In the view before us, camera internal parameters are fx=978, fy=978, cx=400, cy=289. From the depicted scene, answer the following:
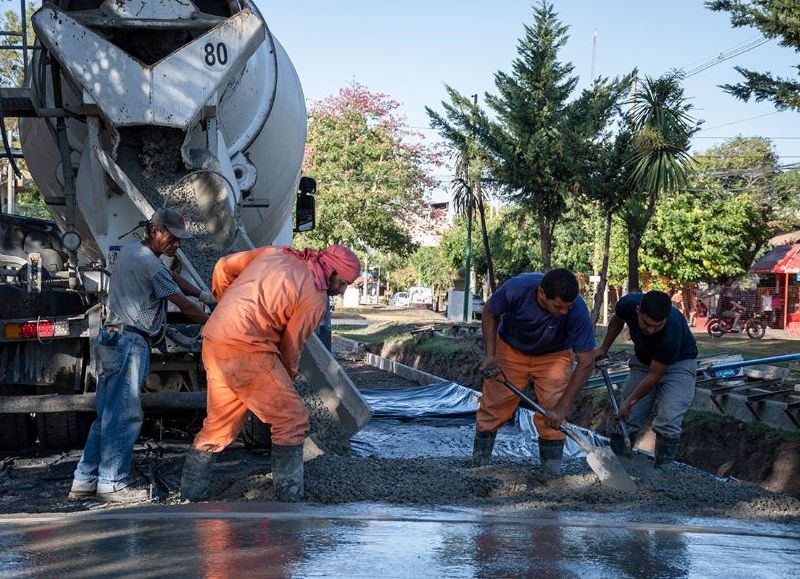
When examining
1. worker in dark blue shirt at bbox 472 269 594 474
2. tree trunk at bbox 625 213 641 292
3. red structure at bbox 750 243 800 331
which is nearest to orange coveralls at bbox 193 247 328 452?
worker in dark blue shirt at bbox 472 269 594 474

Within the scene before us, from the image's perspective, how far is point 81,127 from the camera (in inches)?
276

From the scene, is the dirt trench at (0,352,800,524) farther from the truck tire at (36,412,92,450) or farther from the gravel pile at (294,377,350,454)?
the gravel pile at (294,377,350,454)

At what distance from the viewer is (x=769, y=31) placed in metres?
14.4

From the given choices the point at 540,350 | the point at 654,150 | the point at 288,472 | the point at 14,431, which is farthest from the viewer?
the point at 654,150

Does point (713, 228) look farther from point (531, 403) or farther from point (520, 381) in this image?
point (531, 403)

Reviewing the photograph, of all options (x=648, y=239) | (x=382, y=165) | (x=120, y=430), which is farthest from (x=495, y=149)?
(x=648, y=239)

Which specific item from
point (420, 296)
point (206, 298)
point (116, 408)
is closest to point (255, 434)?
point (206, 298)

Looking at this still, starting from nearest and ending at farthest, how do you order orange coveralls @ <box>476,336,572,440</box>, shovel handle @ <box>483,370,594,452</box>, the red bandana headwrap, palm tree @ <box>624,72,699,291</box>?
1. the red bandana headwrap
2. shovel handle @ <box>483,370,594,452</box>
3. orange coveralls @ <box>476,336,572,440</box>
4. palm tree @ <box>624,72,699,291</box>

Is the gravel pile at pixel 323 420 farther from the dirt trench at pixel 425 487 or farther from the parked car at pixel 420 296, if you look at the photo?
the parked car at pixel 420 296

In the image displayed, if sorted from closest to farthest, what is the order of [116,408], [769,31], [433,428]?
[116,408]
[433,428]
[769,31]

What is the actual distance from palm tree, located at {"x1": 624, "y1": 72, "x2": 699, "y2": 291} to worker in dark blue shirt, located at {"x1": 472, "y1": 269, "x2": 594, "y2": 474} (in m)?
12.5

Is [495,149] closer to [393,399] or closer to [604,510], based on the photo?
[393,399]

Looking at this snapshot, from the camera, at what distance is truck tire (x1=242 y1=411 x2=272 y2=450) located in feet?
23.6

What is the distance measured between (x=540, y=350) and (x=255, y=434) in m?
2.19
